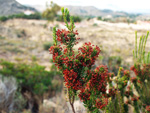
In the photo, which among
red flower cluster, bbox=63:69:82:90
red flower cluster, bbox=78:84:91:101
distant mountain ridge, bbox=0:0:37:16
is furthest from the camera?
distant mountain ridge, bbox=0:0:37:16

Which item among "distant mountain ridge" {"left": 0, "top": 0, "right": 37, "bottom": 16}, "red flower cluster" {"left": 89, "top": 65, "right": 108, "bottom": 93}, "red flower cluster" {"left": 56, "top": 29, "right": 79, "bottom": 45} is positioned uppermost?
"distant mountain ridge" {"left": 0, "top": 0, "right": 37, "bottom": 16}

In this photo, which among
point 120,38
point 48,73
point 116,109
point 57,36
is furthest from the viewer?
point 120,38

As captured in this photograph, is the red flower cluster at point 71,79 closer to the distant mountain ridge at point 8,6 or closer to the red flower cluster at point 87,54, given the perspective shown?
the red flower cluster at point 87,54

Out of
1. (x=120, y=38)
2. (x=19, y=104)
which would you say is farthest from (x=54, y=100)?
(x=120, y=38)

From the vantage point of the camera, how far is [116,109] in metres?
2.47

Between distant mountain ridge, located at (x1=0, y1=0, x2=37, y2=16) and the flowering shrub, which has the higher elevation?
distant mountain ridge, located at (x1=0, y1=0, x2=37, y2=16)

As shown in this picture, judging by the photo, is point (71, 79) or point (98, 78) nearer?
point (71, 79)

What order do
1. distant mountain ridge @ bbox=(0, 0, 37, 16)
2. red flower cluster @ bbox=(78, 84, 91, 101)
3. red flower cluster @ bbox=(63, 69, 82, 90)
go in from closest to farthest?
1. red flower cluster @ bbox=(63, 69, 82, 90)
2. red flower cluster @ bbox=(78, 84, 91, 101)
3. distant mountain ridge @ bbox=(0, 0, 37, 16)

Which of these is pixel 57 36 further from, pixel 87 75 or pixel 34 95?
pixel 34 95

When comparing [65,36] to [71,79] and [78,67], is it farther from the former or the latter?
[71,79]

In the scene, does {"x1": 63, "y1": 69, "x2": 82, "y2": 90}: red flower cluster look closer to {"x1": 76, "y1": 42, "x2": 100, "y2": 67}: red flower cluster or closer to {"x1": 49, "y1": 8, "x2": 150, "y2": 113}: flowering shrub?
{"x1": 49, "y1": 8, "x2": 150, "y2": 113}: flowering shrub

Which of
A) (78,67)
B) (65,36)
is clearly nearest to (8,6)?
(65,36)

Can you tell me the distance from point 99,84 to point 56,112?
2800mm

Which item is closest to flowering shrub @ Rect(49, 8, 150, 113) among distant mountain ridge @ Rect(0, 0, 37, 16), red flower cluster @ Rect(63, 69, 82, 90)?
red flower cluster @ Rect(63, 69, 82, 90)
